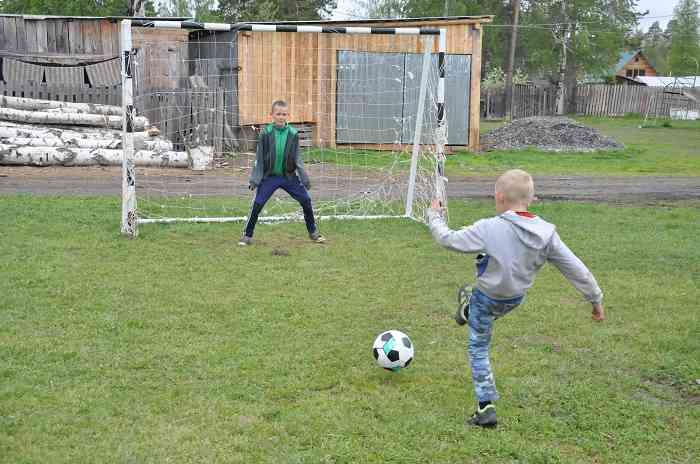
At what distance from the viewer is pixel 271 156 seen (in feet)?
32.3

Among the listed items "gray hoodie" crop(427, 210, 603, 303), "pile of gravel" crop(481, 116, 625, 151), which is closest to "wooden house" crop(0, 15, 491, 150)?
"pile of gravel" crop(481, 116, 625, 151)

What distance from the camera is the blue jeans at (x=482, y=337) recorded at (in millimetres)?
4820

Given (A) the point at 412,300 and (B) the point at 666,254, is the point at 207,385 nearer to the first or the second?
(A) the point at 412,300

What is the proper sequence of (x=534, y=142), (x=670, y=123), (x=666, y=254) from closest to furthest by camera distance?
(x=666, y=254), (x=534, y=142), (x=670, y=123)

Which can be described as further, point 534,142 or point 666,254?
point 534,142

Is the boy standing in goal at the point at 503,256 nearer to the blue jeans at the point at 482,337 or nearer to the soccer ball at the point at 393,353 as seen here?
the blue jeans at the point at 482,337

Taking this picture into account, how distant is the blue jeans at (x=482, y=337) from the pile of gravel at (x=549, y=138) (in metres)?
19.4

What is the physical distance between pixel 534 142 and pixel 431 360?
19698 mm

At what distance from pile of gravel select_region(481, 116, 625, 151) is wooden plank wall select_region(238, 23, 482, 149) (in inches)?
84.4

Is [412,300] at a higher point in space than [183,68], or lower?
lower

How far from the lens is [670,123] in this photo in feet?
133

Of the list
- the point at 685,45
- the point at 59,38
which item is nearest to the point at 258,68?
the point at 59,38

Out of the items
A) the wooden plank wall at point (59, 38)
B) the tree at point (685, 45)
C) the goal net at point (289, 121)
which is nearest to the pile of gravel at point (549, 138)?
the goal net at point (289, 121)

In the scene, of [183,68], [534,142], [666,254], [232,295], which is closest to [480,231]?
[232,295]
